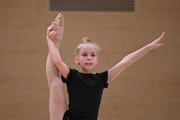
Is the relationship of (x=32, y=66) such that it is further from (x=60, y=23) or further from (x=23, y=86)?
(x=60, y=23)

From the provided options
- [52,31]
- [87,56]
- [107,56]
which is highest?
[52,31]

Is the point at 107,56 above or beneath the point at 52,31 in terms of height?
beneath

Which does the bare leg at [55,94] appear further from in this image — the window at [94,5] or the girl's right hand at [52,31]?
the window at [94,5]

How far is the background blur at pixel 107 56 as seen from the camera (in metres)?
3.95

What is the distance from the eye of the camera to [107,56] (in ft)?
13.2

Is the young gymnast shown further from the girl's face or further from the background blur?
the background blur

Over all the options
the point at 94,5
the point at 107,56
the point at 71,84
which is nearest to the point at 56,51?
the point at 71,84

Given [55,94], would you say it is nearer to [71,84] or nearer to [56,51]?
[71,84]

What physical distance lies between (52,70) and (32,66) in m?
2.12

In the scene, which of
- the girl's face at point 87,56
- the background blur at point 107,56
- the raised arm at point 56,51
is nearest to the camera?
the raised arm at point 56,51

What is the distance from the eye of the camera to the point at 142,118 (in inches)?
A: 159

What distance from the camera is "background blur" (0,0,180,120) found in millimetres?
3953

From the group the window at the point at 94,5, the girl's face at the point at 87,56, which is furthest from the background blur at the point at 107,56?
the girl's face at the point at 87,56

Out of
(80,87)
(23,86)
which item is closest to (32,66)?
(23,86)
